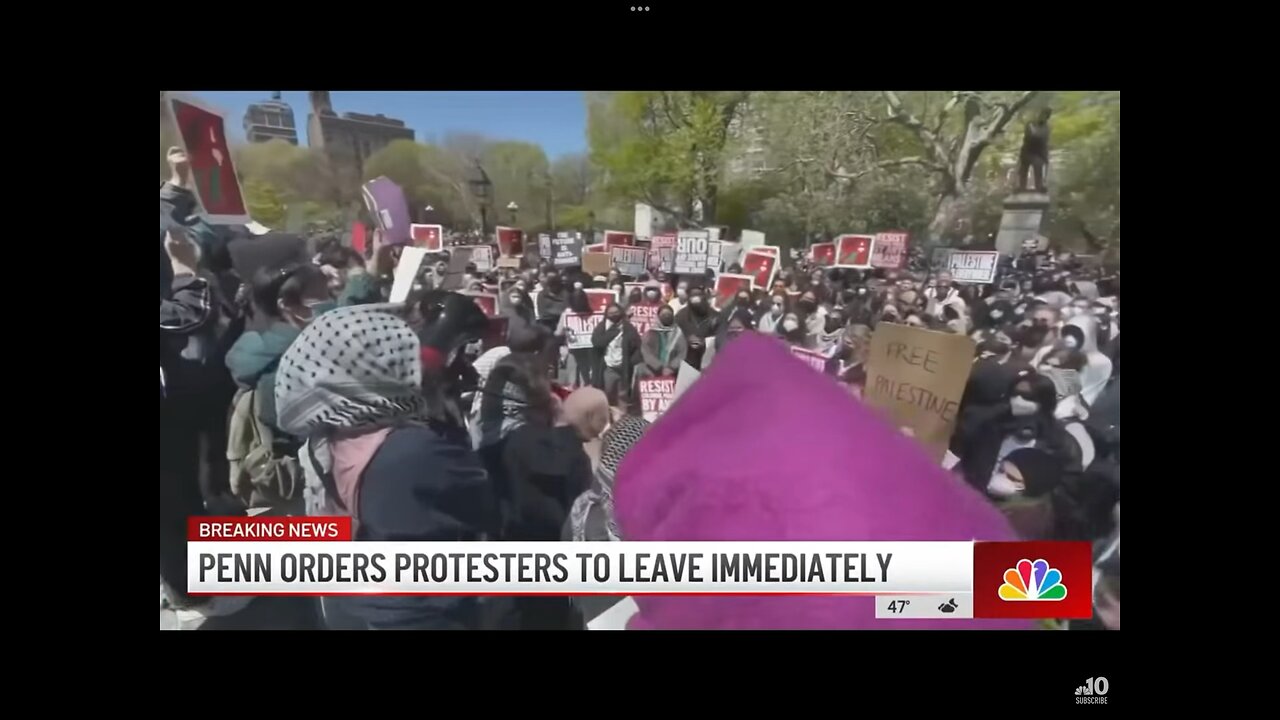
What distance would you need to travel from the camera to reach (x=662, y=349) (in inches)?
144

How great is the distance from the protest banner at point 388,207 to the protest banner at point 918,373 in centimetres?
193

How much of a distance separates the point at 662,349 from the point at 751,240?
1.84ft

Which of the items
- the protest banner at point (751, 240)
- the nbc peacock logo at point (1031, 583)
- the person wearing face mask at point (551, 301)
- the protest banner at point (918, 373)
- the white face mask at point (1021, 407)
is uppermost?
the protest banner at point (751, 240)

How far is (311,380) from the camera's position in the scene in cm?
369

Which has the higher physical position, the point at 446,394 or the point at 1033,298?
the point at 1033,298

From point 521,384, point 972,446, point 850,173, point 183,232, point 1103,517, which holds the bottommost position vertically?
point 1103,517

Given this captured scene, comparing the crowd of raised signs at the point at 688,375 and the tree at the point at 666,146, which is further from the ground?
the tree at the point at 666,146

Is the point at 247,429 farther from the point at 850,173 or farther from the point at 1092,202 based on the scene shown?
the point at 1092,202

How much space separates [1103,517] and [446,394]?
2713 millimetres

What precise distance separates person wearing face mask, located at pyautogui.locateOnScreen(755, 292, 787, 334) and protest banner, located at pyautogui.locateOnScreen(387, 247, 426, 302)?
1.37m

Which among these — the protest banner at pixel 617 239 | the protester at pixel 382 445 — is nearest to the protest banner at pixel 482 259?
the protester at pixel 382 445

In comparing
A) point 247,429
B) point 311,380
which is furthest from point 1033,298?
point 247,429

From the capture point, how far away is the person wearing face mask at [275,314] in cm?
367

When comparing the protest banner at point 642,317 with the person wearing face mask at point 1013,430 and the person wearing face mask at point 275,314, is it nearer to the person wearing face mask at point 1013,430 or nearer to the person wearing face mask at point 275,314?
the person wearing face mask at point 275,314
